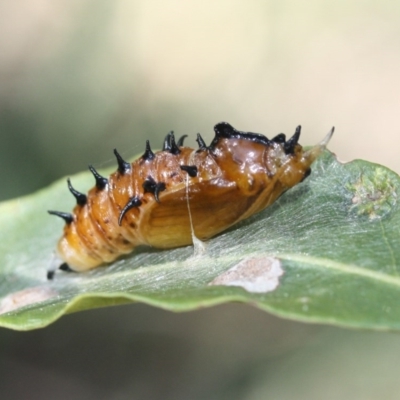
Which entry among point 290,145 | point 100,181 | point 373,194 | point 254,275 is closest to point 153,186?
point 100,181

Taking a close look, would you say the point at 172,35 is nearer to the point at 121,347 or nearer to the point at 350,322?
the point at 121,347

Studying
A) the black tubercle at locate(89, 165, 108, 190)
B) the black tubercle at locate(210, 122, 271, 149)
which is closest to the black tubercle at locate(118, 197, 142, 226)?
the black tubercle at locate(89, 165, 108, 190)

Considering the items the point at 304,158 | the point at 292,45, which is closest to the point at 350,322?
the point at 304,158

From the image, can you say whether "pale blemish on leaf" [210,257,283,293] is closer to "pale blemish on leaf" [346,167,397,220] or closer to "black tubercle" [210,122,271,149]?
"pale blemish on leaf" [346,167,397,220]

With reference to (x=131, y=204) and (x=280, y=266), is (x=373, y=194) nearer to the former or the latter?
(x=280, y=266)

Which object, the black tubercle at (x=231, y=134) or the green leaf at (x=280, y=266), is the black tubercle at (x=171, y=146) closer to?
the black tubercle at (x=231, y=134)
